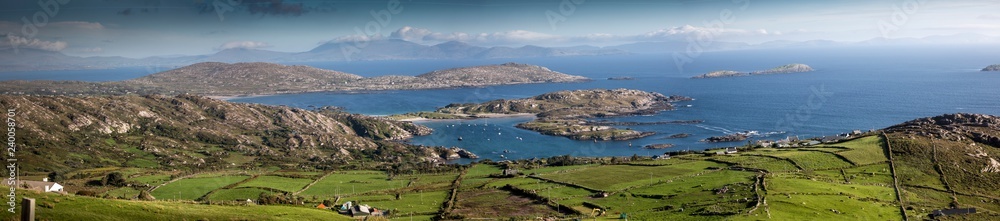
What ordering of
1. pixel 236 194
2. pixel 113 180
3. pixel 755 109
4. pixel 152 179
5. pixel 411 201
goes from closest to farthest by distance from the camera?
pixel 411 201, pixel 236 194, pixel 113 180, pixel 152 179, pixel 755 109

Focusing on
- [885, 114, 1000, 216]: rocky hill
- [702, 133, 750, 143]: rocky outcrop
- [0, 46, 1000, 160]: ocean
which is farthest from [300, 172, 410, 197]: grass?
[702, 133, 750, 143]: rocky outcrop

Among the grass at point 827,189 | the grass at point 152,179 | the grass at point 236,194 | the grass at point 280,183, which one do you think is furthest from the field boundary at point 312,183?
the grass at point 827,189

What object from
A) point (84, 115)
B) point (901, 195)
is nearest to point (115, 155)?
point (84, 115)

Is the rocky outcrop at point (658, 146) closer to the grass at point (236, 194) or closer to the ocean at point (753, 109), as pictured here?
the ocean at point (753, 109)

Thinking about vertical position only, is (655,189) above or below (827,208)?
below

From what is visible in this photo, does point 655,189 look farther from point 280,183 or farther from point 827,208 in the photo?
point 280,183

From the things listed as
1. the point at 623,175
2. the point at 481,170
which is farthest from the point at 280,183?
the point at 623,175

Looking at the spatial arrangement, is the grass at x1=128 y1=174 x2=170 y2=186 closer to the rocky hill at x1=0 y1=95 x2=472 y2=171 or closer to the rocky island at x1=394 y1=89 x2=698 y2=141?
the rocky hill at x1=0 y1=95 x2=472 y2=171
